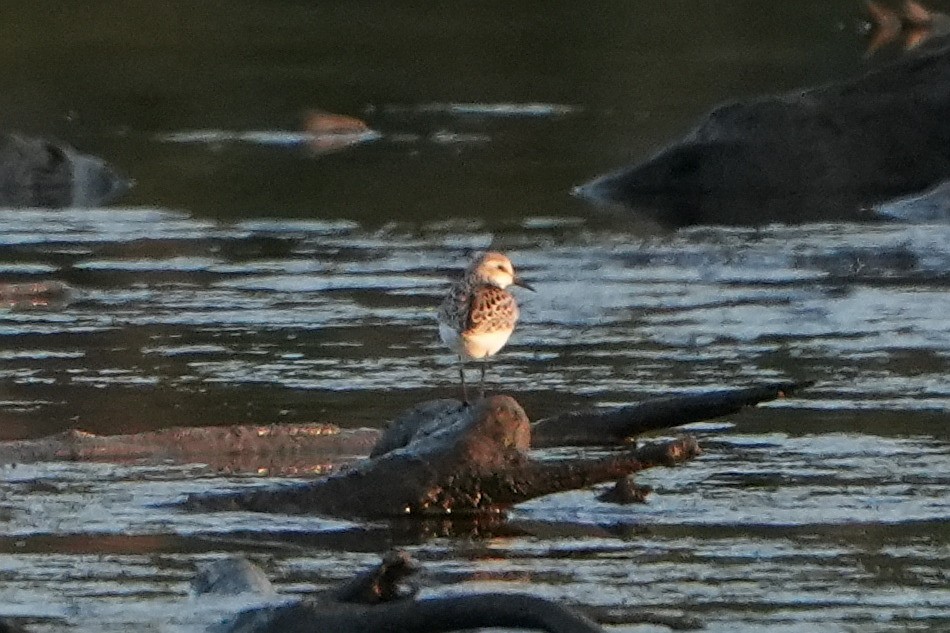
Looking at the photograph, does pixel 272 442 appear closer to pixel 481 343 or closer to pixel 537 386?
pixel 481 343

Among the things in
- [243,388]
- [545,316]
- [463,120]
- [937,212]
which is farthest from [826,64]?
[243,388]

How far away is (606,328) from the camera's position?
13.3m

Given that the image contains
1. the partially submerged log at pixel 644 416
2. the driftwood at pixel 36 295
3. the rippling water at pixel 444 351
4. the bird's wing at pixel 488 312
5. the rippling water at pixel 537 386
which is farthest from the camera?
the driftwood at pixel 36 295

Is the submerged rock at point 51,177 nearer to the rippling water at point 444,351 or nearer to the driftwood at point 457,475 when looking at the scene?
the rippling water at point 444,351

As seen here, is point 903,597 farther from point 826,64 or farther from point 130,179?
point 826,64

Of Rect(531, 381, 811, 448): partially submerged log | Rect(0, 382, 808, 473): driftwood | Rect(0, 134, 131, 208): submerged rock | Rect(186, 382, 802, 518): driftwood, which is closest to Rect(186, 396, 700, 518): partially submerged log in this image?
Rect(186, 382, 802, 518): driftwood

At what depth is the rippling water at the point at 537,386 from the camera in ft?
27.3

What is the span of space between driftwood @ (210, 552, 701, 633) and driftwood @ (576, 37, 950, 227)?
1213cm

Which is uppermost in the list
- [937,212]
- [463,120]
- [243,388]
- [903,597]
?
[463,120]

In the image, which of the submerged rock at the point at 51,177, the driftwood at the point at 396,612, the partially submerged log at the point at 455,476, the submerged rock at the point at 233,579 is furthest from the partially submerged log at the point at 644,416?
the submerged rock at the point at 51,177

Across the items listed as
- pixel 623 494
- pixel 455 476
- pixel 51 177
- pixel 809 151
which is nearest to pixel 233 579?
pixel 455 476

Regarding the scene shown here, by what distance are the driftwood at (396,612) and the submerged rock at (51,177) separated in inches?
480

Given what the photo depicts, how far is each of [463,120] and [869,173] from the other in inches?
253

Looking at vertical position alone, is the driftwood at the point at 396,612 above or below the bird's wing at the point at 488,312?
below
